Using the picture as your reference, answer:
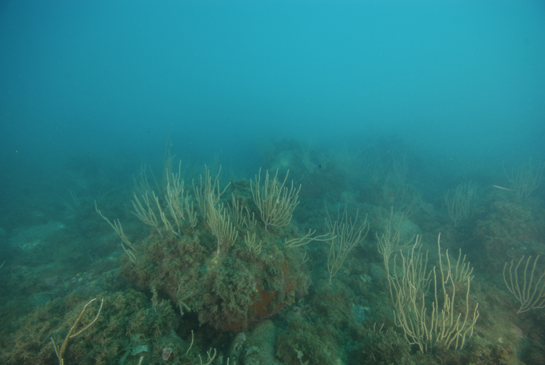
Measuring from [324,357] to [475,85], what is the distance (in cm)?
13853

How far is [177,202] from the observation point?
10.8 ft

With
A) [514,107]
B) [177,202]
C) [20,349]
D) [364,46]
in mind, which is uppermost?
[364,46]

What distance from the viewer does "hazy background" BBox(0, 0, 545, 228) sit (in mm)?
56656

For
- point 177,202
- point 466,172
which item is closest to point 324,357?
point 177,202

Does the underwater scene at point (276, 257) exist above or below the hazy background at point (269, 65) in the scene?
below

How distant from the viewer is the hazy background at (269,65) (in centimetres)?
5666

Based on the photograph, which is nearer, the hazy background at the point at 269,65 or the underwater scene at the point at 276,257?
the underwater scene at the point at 276,257

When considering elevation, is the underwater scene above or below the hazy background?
below

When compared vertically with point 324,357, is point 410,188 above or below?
below

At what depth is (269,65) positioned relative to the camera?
13675 cm

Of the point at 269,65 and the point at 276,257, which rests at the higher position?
the point at 269,65

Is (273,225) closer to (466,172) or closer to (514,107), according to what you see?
(466,172)

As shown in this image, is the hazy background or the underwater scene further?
the hazy background

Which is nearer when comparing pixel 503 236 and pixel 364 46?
pixel 503 236
